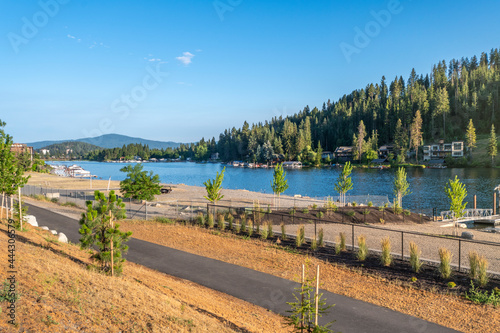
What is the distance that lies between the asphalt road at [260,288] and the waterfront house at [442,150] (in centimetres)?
13605

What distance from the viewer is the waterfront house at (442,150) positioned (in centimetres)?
12700

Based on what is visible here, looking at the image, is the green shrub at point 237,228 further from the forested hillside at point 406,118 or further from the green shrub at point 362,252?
the forested hillside at point 406,118

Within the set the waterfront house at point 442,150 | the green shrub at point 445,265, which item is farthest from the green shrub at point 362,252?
the waterfront house at point 442,150

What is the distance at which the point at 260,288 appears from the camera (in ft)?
38.5

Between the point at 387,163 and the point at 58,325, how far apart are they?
14378cm

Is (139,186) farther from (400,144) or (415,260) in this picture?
(400,144)

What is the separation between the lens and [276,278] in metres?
12.8

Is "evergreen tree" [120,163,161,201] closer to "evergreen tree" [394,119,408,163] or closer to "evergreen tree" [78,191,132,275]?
"evergreen tree" [78,191,132,275]

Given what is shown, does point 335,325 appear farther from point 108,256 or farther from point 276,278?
point 108,256

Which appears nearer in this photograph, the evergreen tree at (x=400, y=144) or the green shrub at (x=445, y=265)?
the green shrub at (x=445, y=265)

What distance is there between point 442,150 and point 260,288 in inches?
5543

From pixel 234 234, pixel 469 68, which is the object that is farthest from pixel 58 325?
pixel 469 68

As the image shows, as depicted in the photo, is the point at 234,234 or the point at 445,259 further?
the point at 234,234

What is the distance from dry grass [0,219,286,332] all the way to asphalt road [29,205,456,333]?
0.79 meters
